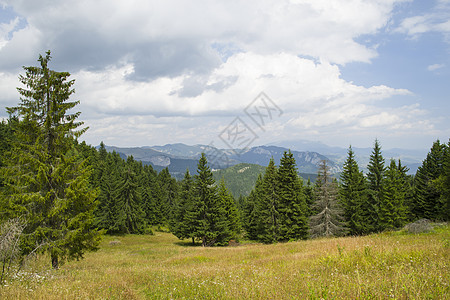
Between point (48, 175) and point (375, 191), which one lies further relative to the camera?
point (375, 191)

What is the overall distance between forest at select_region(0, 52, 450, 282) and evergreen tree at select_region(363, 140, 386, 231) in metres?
0.14

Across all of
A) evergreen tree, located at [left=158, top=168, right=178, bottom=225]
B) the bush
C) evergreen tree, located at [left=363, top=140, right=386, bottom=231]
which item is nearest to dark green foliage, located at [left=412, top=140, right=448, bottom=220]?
evergreen tree, located at [left=363, top=140, right=386, bottom=231]

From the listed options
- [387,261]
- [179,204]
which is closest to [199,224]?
[179,204]

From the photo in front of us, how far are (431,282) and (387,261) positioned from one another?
253 cm

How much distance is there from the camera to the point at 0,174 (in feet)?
43.7

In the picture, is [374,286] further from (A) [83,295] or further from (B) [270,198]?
(B) [270,198]

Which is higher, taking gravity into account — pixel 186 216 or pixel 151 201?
pixel 186 216

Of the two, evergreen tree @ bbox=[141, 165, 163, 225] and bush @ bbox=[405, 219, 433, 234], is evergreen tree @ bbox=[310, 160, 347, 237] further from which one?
evergreen tree @ bbox=[141, 165, 163, 225]

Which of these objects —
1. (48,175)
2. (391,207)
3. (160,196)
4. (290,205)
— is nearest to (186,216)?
(290,205)

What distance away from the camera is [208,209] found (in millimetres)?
35406

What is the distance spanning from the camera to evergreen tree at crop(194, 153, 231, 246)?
35031 millimetres

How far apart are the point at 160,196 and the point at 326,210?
4689 centimetres

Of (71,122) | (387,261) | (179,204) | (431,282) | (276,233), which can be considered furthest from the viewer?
(179,204)

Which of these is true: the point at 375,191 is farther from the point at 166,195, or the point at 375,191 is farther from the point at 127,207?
the point at 166,195
